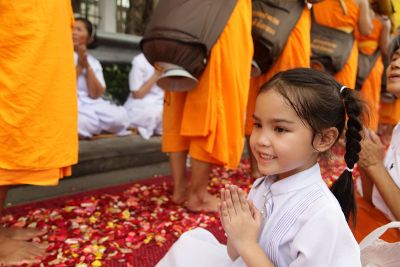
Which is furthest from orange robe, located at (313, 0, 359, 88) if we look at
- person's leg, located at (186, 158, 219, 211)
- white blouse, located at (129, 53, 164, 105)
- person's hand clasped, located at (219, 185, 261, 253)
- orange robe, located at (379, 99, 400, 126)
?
person's hand clasped, located at (219, 185, 261, 253)

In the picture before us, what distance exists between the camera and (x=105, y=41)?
508cm

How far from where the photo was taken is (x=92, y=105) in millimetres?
3936

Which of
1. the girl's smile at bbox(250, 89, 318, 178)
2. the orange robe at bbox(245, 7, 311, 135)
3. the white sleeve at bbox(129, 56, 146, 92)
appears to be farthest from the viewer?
the white sleeve at bbox(129, 56, 146, 92)

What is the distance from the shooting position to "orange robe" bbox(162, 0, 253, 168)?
2.42 metres

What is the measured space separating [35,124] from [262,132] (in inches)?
43.7

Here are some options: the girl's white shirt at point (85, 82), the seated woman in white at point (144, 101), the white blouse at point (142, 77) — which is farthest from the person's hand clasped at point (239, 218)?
the white blouse at point (142, 77)

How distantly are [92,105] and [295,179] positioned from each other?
3011 millimetres

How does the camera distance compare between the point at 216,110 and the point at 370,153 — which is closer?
the point at 370,153

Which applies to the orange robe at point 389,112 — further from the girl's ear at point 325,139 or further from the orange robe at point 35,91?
the orange robe at point 35,91

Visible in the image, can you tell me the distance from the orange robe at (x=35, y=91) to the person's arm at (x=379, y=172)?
1.37 m

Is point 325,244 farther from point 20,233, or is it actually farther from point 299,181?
point 20,233

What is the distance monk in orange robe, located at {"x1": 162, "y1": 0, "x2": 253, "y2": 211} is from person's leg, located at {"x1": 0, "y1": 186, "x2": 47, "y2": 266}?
3.29 feet

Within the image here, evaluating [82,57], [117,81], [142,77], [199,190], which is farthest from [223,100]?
[117,81]

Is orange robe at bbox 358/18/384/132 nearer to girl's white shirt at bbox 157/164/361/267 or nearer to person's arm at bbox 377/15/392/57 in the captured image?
person's arm at bbox 377/15/392/57
